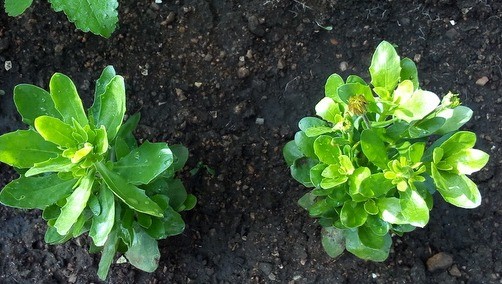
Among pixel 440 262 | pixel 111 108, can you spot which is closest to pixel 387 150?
pixel 440 262

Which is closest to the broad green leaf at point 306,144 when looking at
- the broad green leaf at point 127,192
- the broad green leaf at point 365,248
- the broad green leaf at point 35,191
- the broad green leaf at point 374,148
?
the broad green leaf at point 374,148

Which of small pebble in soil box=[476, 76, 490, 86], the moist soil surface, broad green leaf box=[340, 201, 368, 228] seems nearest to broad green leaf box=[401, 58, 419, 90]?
broad green leaf box=[340, 201, 368, 228]

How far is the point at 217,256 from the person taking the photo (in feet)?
7.82

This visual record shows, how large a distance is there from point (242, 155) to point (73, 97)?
2.66ft

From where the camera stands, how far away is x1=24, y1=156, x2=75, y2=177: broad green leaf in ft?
5.37

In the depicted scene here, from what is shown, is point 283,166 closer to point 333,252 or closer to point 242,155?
point 242,155

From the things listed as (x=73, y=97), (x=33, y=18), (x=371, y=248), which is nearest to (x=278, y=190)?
(x=371, y=248)

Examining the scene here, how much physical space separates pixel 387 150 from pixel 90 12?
1.13 m

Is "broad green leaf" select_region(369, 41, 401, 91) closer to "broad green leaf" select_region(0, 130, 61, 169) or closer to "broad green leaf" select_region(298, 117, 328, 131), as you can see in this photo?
"broad green leaf" select_region(298, 117, 328, 131)

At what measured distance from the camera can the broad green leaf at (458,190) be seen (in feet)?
5.60

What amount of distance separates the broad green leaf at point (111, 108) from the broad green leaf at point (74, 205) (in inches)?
5.9

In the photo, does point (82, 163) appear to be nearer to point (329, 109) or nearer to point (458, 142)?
point (329, 109)

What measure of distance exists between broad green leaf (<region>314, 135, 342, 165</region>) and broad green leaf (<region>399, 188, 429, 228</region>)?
0.70 ft

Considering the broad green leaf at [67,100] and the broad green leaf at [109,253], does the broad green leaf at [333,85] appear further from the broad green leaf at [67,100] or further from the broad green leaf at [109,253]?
the broad green leaf at [109,253]
